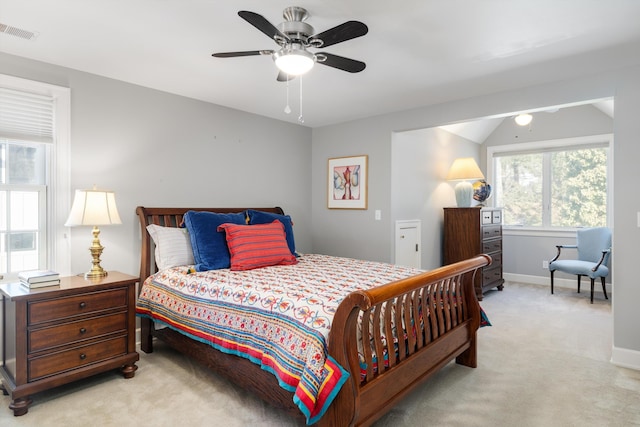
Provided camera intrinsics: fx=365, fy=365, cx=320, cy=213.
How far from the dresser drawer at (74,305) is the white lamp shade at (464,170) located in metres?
4.37

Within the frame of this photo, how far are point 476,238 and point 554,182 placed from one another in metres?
1.92

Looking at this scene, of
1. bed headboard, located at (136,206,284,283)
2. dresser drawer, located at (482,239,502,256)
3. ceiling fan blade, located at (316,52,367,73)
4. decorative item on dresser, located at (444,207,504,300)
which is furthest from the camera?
dresser drawer, located at (482,239,502,256)

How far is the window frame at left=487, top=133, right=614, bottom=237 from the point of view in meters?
5.07

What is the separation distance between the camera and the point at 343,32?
1.83 meters

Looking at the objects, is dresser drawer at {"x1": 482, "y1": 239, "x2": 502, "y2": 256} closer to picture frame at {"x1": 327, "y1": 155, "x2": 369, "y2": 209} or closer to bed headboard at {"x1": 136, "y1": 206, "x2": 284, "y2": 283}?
picture frame at {"x1": 327, "y1": 155, "x2": 369, "y2": 209}

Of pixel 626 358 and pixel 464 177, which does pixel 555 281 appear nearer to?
pixel 464 177

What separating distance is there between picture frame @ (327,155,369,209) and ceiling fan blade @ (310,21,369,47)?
8.53 feet

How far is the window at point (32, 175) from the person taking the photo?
2.69m

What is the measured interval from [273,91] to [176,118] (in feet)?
3.26

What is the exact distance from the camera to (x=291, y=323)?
1.94 m

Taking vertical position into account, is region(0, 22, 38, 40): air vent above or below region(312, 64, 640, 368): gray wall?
above

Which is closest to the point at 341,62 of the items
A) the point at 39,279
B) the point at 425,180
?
the point at 39,279

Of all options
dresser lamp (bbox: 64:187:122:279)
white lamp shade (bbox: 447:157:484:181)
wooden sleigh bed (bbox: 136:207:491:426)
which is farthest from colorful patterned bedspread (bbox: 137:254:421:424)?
white lamp shade (bbox: 447:157:484:181)

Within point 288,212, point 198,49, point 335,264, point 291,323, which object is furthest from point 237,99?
point 291,323
